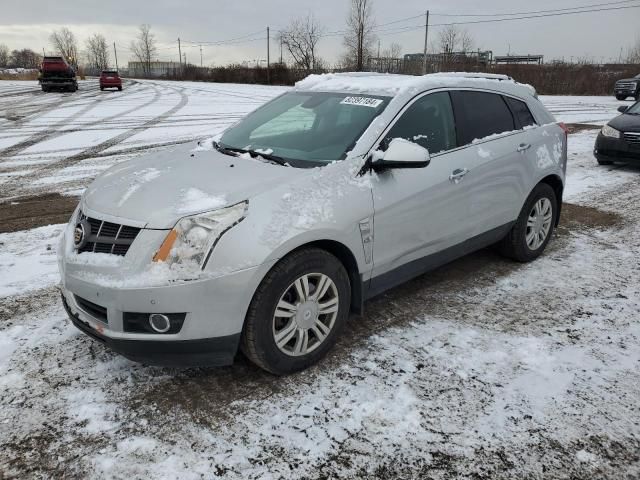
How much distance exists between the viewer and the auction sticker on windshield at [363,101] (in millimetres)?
3490

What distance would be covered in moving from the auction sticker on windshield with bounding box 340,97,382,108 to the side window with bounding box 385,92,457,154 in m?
0.21

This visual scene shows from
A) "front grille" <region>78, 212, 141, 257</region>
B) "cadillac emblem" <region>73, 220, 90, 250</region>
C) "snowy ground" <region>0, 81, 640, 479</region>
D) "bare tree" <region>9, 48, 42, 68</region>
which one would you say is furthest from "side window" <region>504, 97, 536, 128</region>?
"bare tree" <region>9, 48, 42, 68</region>

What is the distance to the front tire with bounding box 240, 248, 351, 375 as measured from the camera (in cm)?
268

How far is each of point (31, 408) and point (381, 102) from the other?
2.77m

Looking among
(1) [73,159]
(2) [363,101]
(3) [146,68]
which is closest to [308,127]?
(2) [363,101]

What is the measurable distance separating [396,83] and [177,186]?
69.9 inches

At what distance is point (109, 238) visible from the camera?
264 centimetres

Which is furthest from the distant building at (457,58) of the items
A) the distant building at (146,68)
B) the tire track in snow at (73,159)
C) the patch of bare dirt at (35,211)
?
the distant building at (146,68)

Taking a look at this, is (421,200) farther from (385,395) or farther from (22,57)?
(22,57)

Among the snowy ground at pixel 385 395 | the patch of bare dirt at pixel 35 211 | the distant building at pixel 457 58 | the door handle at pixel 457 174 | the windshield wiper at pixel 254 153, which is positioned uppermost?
the distant building at pixel 457 58

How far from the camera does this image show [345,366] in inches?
121

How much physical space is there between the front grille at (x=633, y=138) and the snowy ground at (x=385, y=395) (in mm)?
5113

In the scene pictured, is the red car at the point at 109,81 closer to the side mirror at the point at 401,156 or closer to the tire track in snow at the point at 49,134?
the tire track in snow at the point at 49,134

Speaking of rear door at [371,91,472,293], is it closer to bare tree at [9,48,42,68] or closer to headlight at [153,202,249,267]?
headlight at [153,202,249,267]
